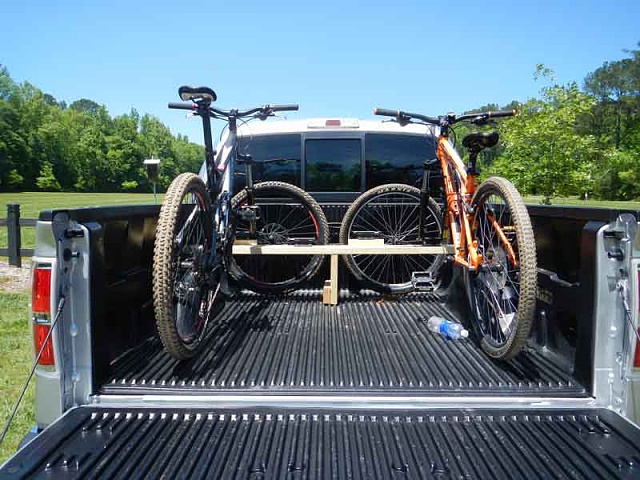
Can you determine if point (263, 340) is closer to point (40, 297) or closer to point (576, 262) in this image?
point (40, 297)

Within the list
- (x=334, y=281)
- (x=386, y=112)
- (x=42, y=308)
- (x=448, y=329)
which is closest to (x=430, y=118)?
(x=386, y=112)

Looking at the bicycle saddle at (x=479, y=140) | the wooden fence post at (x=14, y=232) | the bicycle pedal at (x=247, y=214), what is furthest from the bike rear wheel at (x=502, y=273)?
the wooden fence post at (x=14, y=232)

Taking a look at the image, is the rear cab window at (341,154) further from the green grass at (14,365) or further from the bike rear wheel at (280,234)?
the green grass at (14,365)

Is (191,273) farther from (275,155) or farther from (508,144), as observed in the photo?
(508,144)

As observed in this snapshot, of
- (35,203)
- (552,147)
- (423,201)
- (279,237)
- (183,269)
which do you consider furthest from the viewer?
(35,203)

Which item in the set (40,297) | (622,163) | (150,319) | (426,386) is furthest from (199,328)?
(622,163)

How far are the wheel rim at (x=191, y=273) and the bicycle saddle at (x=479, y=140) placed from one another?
2049 millimetres

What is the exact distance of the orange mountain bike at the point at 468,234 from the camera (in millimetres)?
2557

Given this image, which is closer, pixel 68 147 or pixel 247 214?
pixel 247 214

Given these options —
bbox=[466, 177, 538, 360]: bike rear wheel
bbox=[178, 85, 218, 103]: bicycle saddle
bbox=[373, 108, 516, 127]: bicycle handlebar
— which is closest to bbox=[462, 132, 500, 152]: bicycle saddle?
bbox=[466, 177, 538, 360]: bike rear wheel

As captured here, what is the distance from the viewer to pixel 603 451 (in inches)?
67.5

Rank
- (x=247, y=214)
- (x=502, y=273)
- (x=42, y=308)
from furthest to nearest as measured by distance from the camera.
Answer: (x=247, y=214), (x=502, y=273), (x=42, y=308)

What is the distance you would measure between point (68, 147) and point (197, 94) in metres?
75.5

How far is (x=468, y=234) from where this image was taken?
338 centimetres
